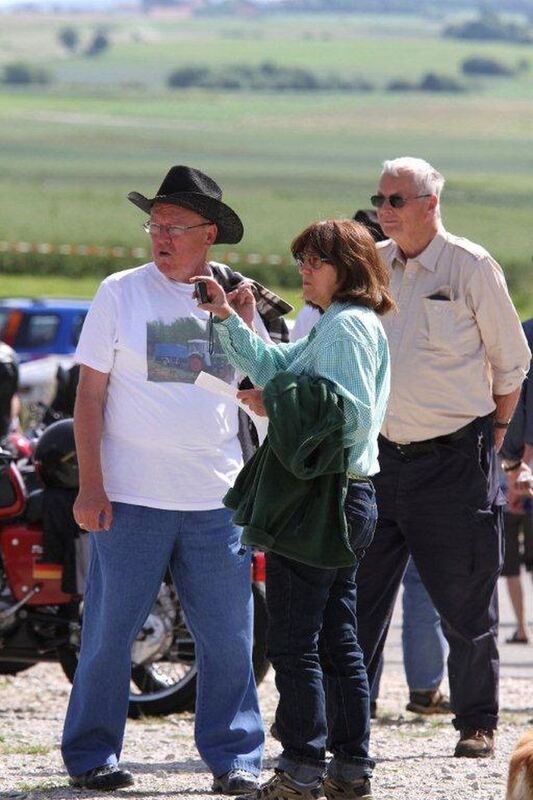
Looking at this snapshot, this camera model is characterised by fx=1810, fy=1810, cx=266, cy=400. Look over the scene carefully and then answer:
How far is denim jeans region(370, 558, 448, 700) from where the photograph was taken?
28.0 feet

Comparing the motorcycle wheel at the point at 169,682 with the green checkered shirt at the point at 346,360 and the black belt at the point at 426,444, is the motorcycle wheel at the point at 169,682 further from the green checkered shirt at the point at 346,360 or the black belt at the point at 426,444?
the green checkered shirt at the point at 346,360

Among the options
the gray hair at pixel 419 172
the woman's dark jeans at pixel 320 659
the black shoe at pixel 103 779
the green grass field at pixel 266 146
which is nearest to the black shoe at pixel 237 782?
the black shoe at pixel 103 779

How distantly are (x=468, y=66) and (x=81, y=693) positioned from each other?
7223 inches

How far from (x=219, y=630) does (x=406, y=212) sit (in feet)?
5.54

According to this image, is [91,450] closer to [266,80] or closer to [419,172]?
[419,172]

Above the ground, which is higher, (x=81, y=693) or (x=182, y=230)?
(x=182, y=230)

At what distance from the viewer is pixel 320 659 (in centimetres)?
552

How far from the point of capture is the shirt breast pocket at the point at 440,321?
21.2ft

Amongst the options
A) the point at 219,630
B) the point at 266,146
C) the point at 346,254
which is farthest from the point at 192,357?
the point at 266,146

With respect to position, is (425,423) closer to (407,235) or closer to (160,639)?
(407,235)

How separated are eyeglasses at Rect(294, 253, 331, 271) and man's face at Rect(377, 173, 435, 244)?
114 centimetres

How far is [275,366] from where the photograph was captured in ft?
18.0

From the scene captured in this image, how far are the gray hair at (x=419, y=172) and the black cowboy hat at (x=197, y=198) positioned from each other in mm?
764

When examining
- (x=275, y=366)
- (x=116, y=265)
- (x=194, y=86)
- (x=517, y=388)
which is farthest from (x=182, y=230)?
(x=194, y=86)
